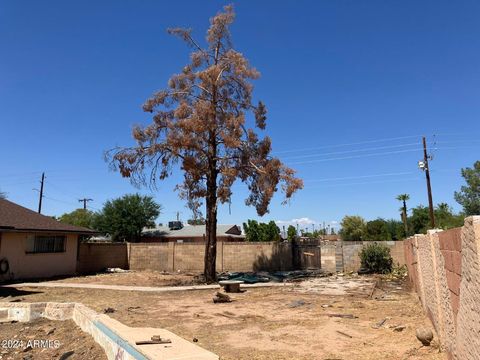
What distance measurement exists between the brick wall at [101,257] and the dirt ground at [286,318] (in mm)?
10601

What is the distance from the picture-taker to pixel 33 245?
24.2 m

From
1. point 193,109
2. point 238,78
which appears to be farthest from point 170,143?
point 238,78

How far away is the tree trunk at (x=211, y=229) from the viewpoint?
70.2ft

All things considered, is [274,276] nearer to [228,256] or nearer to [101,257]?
[228,256]

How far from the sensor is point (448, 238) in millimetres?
5457

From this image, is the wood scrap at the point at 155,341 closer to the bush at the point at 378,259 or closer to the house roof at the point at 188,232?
the bush at the point at 378,259

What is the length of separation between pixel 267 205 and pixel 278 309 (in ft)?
34.5

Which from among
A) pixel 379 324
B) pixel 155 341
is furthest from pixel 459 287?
pixel 379 324

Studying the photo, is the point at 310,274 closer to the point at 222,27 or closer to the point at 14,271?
the point at 222,27

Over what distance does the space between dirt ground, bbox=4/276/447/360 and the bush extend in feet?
19.4

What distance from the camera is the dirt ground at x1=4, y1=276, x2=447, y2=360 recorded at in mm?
7742

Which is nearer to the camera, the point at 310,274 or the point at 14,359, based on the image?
the point at 14,359

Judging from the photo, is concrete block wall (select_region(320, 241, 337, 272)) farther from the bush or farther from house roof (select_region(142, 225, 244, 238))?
house roof (select_region(142, 225, 244, 238))

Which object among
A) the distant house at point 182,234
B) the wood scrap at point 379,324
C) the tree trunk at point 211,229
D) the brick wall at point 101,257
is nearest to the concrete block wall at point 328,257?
the tree trunk at point 211,229
